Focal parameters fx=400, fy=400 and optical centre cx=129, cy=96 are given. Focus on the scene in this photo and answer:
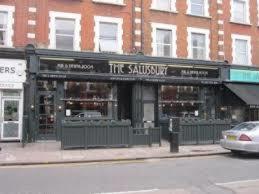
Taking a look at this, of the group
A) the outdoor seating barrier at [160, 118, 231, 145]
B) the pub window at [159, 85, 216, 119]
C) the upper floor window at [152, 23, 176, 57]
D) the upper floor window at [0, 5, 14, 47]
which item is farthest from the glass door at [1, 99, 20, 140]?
the upper floor window at [152, 23, 176, 57]

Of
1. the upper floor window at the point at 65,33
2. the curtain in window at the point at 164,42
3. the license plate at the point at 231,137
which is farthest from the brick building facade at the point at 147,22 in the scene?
the license plate at the point at 231,137

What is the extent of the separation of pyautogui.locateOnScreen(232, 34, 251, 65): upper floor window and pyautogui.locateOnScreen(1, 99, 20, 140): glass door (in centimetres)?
1410

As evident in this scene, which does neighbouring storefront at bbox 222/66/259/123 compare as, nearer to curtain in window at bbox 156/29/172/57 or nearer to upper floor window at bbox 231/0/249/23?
upper floor window at bbox 231/0/249/23

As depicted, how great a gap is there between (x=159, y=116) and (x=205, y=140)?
4234 mm

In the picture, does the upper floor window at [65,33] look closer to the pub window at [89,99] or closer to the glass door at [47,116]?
the pub window at [89,99]

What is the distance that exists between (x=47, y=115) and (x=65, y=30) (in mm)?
4628

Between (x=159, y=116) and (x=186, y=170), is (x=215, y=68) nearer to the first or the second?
(x=159, y=116)

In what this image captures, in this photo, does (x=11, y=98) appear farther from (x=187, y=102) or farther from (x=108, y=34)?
(x=187, y=102)

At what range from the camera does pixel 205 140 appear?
19.5 metres

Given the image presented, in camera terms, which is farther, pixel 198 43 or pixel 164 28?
pixel 198 43

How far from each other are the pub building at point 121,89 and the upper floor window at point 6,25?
4.25 ft

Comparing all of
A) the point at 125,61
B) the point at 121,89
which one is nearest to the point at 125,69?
the point at 125,61

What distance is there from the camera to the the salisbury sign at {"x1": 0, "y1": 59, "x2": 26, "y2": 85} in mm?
19797

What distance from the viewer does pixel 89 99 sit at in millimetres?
21594
